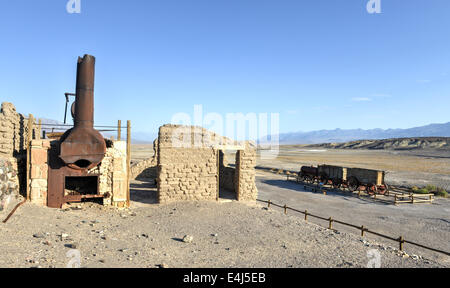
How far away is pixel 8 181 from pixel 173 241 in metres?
6.27

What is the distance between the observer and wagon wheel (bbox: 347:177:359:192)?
21.1m

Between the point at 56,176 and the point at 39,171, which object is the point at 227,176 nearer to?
the point at 56,176

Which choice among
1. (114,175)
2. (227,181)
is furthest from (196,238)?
(227,181)

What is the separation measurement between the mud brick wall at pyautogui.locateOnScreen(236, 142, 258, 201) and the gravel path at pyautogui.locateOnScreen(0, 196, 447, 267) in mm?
2582

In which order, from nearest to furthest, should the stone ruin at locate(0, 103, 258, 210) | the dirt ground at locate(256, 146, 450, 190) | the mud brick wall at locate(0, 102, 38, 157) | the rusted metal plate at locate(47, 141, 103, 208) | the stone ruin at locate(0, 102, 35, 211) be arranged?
1. the stone ruin at locate(0, 102, 35, 211)
2. the mud brick wall at locate(0, 102, 38, 157)
3. the stone ruin at locate(0, 103, 258, 210)
4. the rusted metal plate at locate(47, 141, 103, 208)
5. the dirt ground at locate(256, 146, 450, 190)

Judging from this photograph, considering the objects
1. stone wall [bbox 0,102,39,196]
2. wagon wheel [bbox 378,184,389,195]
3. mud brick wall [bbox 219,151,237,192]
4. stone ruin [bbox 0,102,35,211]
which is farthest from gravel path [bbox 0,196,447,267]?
wagon wheel [bbox 378,184,389,195]

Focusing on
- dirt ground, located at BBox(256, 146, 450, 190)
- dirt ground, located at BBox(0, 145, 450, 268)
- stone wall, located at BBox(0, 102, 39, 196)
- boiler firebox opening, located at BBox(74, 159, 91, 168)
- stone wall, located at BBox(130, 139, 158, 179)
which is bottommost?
dirt ground, located at BBox(256, 146, 450, 190)

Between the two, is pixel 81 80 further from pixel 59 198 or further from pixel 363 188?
pixel 363 188

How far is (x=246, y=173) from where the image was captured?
13.9 m

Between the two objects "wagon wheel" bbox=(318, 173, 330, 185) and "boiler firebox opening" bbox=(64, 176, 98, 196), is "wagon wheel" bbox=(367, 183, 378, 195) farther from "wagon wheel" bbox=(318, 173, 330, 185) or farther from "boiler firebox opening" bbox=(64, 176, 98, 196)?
"boiler firebox opening" bbox=(64, 176, 98, 196)

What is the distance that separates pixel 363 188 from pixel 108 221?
60.6ft

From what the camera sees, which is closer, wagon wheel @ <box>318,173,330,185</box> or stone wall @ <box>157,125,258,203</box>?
stone wall @ <box>157,125,258,203</box>
